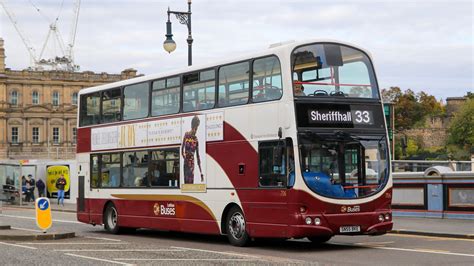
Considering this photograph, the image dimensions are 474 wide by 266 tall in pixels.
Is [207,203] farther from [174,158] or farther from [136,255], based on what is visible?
[136,255]

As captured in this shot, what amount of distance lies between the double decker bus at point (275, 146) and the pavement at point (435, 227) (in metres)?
3.47

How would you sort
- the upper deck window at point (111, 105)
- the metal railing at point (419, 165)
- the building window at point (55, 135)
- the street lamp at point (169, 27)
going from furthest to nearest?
the building window at point (55, 135), the metal railing at point (419, 165), the street lamp at point (169, 27), the upper deck window at point (111, 105)

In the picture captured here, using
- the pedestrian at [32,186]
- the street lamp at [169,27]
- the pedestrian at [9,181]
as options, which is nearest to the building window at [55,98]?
the pedestrian at [32,186]

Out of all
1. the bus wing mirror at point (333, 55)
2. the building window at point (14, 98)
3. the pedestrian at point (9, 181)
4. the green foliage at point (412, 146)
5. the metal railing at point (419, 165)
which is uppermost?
the building window at point (14, 98)

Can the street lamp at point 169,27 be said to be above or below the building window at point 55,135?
below

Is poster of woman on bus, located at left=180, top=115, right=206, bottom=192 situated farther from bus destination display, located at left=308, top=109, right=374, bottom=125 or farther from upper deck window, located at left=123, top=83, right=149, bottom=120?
bus destination display, located at left=308, top=109, right=374, bottom=125

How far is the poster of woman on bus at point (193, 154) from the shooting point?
21438mm

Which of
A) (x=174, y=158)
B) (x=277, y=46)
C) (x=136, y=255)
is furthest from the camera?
(x=174, y=158)

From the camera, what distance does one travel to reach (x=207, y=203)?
21234mm

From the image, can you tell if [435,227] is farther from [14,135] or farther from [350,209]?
[14,135]

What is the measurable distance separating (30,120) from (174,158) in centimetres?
12969

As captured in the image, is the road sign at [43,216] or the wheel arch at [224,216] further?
the road sign at [43,216]

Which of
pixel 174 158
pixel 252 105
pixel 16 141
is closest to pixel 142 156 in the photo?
pixel 174 158

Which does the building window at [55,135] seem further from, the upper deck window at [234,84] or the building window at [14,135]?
the upper deck window at [234,84]
